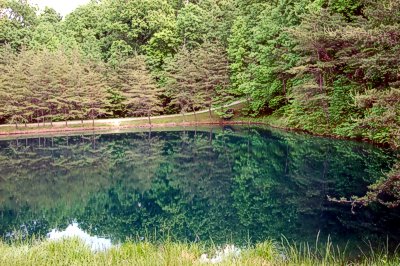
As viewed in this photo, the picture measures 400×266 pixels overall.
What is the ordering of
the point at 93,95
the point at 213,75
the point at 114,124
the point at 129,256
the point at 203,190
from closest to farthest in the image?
the point at 129,256 < the point at 203,190 < the point at 213,75 < the point at 114,124 < the point at 93,95

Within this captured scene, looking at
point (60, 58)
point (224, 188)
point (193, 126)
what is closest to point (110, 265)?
point (224, 188)

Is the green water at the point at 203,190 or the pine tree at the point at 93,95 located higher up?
the pine tree at the point at 93,95

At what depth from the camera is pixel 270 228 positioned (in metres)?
9.20

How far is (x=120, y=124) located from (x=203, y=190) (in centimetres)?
2780

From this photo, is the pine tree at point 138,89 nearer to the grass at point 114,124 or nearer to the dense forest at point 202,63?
the dense forest at point 202,63

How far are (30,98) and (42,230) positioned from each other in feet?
108

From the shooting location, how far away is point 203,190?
14.0 metres

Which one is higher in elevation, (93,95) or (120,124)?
(93,95)

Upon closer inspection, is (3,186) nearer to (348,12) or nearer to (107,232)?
(107,232)

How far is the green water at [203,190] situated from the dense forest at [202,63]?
3.59 meters

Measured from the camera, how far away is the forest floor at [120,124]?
38.8m

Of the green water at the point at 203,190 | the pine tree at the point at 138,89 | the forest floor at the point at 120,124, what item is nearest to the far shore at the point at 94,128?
the forest floor at the point at 120,124

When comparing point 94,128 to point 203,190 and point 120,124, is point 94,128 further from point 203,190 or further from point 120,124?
point 203,190

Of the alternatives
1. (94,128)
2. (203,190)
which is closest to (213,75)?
(94,128)
